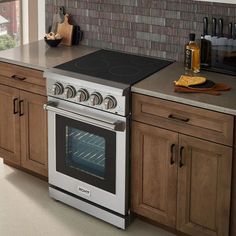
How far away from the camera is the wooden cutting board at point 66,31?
399 centimetres

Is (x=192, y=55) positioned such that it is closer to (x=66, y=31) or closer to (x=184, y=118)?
(x=184, y=118)

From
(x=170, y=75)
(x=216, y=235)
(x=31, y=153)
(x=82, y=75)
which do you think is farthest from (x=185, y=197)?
(x=31, y=153)

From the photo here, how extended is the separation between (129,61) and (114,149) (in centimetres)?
67

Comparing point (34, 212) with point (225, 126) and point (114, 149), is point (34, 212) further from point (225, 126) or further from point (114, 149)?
point (225, 126)

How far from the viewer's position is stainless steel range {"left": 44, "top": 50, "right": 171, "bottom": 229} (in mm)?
3229

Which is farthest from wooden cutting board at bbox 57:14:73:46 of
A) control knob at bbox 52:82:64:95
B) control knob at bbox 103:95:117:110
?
control knob at bbox 103:95:117:110

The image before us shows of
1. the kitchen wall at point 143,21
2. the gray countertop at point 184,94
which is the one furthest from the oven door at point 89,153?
the kitchen wall at point 143,21

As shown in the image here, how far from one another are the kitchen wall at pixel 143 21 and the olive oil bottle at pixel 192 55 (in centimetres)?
16

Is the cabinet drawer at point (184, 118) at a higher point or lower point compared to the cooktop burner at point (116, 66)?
lower

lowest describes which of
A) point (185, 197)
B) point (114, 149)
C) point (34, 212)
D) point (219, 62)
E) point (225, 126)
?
point (34, 212)

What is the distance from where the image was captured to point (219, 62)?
336 centimetres

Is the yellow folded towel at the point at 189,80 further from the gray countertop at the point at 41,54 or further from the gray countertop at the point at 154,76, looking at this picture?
the gray countertop at the point at 41,54

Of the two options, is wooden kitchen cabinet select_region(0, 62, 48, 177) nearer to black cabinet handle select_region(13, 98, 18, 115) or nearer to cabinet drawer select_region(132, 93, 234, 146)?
black cabinet handle select_region(13, 98, 18, 115)

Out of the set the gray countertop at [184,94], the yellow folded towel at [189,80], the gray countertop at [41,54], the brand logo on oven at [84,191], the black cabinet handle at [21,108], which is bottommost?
the brand logo on oven at [84,191]
